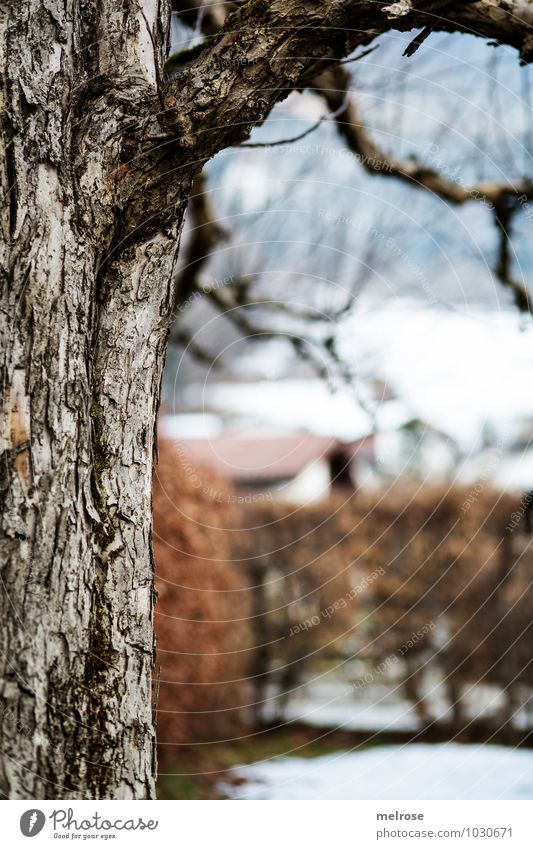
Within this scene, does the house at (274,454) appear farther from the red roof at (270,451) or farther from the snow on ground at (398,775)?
the snow on ground at (398,775)

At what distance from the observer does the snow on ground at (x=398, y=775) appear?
387 cm

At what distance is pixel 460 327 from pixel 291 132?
63.9 inches

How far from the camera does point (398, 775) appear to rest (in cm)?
435

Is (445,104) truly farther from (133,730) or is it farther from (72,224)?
(133,730)

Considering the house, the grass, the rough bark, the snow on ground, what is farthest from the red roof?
the rough bark

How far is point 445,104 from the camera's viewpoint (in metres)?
3.87

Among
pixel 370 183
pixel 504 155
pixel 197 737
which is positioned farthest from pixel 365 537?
pixel 504 155

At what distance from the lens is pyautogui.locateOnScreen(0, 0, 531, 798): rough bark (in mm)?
1455
